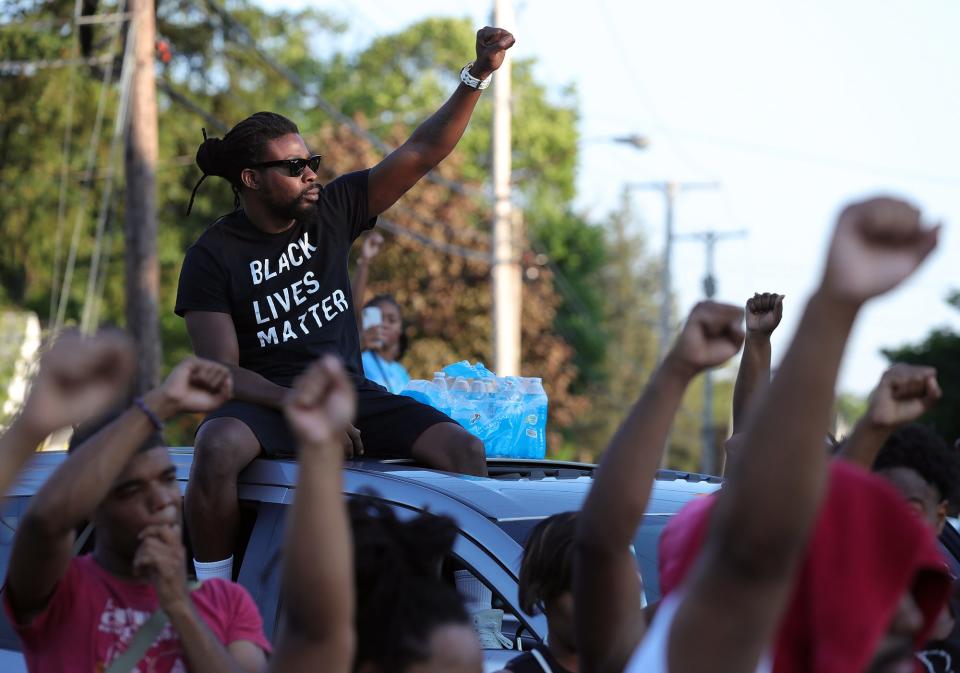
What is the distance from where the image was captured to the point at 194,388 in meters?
2.58

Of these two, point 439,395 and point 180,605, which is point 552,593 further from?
point 439,395

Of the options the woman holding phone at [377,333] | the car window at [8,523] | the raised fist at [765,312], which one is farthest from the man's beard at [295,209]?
the woman holding phone at [377,333]

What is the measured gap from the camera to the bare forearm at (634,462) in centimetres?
241

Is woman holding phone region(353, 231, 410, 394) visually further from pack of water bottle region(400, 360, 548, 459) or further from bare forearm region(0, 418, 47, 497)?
bare forearm region(0, 418, 47, 497)

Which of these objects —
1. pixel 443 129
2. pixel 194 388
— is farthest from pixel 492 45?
pixel 194 388

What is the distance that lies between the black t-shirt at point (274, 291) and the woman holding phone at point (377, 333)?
106 inches

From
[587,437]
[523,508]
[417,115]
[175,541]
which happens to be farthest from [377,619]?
[587,437]

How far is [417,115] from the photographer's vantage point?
4394cm

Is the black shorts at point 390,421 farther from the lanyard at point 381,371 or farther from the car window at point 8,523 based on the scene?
the lanyard at point 381,371

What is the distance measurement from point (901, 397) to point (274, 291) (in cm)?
299

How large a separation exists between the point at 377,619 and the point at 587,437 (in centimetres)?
5256

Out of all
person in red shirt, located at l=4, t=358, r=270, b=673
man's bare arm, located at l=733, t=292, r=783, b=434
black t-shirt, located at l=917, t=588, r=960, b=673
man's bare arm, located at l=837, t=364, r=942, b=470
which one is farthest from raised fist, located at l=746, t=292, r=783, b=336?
person in red shirt, located at l=4, t=358, r=270, b=673

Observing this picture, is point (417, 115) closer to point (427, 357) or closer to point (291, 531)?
point (427, 357)

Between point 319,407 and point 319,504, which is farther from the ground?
point 319,407
